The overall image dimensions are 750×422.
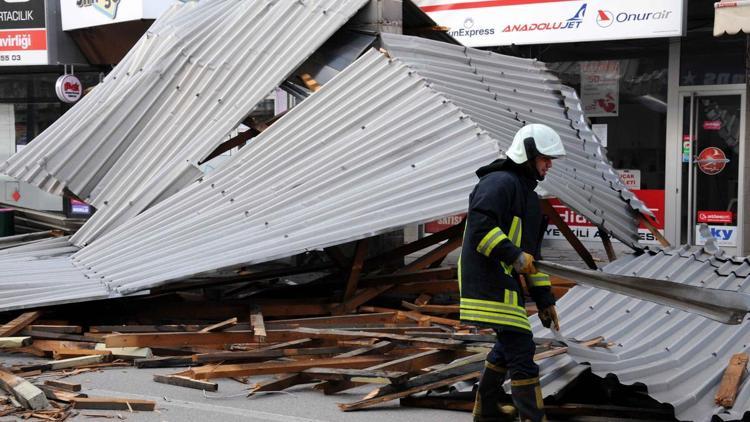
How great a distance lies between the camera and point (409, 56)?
31.3 ft

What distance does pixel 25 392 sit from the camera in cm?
618

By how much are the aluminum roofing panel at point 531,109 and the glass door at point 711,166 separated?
384 cm

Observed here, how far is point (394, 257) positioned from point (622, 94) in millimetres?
6257

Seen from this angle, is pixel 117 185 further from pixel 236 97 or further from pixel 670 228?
pixel 670 228

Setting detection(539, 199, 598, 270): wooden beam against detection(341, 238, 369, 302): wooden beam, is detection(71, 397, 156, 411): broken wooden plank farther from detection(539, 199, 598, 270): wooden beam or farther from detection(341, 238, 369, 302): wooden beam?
detection(539, 199, 598, 270): wooden beam

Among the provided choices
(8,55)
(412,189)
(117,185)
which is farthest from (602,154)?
(8,55)

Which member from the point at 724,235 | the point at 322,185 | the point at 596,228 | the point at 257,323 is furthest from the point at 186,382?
the point at 724,235

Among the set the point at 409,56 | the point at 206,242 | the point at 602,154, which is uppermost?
the point at 409,56

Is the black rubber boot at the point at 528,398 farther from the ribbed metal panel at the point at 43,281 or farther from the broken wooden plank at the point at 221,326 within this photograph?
the ribbed metal panel at the point at 43,281

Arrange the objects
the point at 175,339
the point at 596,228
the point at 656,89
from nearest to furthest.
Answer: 1. the point at 175,339
2. the point at 656,89
3. the point at 596,228

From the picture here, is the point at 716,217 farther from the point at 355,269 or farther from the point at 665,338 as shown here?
the point at 665,338

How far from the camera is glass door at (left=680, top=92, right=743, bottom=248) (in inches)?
556

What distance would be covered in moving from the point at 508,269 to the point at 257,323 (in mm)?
2990

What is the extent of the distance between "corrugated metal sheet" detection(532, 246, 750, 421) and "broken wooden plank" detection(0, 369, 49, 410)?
10.9 feet
